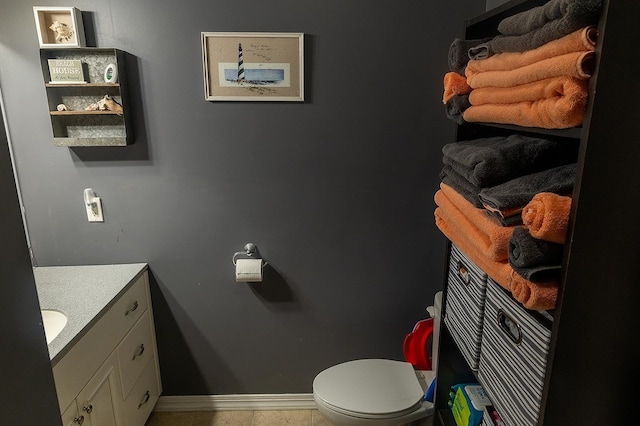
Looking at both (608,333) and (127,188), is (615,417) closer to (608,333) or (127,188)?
(608,333)

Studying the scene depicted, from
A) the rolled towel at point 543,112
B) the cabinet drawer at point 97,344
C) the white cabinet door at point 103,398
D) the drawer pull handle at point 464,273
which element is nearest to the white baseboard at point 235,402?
the white cabinet door at point 103,398

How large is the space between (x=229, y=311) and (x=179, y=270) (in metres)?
0.32

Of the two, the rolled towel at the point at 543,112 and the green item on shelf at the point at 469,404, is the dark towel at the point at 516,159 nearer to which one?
the rolled towel at the point at 543,112

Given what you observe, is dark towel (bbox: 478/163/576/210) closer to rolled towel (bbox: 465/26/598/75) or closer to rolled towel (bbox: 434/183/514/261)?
rolled towel (bbox: 434/183/514/261)

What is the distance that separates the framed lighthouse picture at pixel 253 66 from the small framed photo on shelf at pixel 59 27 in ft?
1.64

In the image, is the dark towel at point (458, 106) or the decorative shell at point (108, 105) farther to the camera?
the decorative shell at point (108, 105)

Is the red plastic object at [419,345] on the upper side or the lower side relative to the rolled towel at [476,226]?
lower

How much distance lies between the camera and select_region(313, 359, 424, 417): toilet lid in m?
1.71

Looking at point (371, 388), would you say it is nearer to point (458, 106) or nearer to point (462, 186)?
point (462, 186)

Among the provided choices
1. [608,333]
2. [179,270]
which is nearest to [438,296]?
[608,333]

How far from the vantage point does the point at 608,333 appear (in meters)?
0.85

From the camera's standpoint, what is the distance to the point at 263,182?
75.7 inches

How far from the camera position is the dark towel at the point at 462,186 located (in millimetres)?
1139

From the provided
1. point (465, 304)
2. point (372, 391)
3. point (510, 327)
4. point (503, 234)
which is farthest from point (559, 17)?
point (372, 391)
